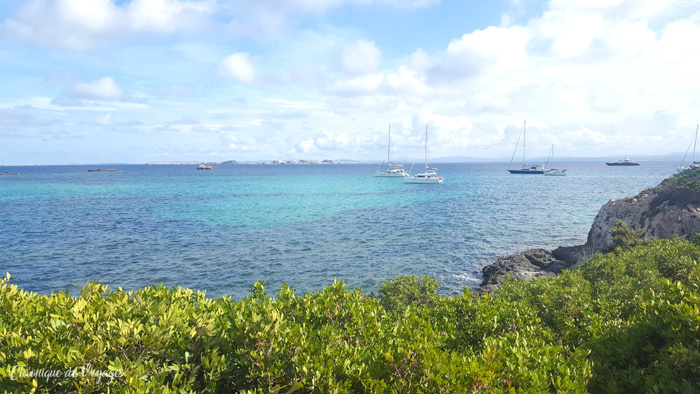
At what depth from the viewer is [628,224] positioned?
26844 mm

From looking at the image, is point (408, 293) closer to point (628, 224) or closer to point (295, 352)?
point (295, 352)

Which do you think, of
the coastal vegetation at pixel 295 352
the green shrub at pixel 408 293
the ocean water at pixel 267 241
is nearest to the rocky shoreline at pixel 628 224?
the ocean water at pixel 267 241

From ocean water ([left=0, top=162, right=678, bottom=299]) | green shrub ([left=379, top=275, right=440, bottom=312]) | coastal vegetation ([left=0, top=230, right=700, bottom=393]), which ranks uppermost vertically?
coastal vegetation ([left=0, top=230, right=700, bottom=393])

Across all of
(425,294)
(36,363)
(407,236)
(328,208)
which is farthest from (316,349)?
(328,208)

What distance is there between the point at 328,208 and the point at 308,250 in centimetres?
2460

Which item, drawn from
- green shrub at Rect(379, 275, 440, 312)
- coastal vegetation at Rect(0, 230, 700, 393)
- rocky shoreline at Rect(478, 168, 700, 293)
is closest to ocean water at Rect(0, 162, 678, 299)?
rocky shoreline at Rect(478, 168, 700, 293)

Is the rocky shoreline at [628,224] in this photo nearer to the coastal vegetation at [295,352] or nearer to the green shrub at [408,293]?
the green shrub at [408,293]

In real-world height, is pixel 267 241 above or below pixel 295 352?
below

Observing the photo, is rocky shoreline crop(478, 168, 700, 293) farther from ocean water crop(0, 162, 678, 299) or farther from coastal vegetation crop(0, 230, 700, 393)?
coastal vegetation crop(0, 230, 700, 393)

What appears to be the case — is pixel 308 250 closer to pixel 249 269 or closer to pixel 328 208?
pixel 249 269

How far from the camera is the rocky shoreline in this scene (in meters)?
23.6

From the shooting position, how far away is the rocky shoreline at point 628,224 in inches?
931

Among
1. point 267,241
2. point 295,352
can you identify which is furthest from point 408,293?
point 267,241

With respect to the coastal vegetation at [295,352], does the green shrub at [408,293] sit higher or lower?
lower
